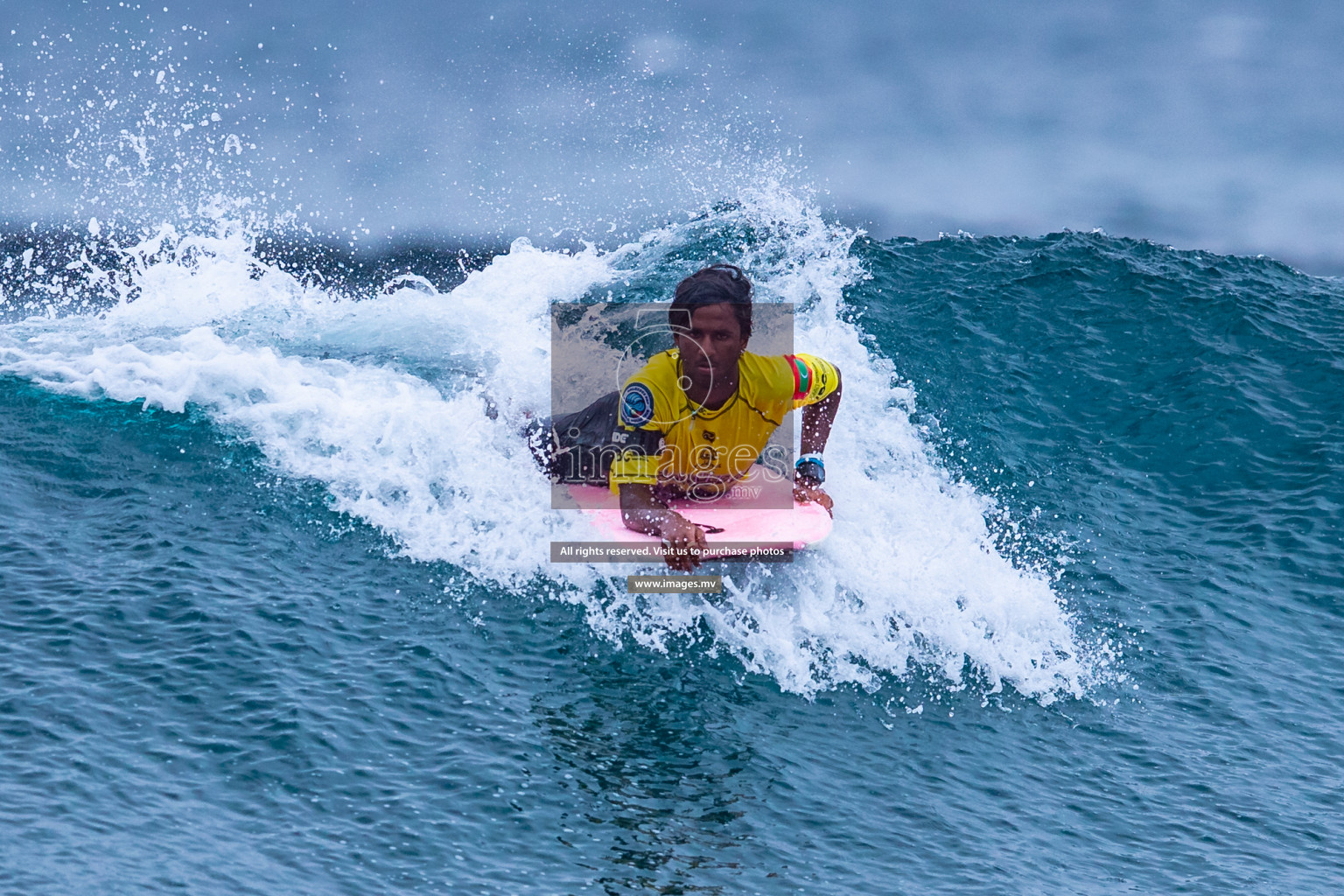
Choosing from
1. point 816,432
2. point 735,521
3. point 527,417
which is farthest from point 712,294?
point 527,417

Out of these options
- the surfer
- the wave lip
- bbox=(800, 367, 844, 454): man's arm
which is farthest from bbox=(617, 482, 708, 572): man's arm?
bbox=(800, 367, 844, 454): man's arm

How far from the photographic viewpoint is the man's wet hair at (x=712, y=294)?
6.27m

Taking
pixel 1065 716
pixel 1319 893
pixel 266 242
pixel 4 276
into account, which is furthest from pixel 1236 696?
pixel 4 276

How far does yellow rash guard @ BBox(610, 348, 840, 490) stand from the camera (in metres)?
6.56

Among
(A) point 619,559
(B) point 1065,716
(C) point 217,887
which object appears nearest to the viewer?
(C) point 217,887

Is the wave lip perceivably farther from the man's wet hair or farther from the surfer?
the man's wet hair

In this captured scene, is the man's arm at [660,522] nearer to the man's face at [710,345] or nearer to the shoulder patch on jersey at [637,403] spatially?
the shoulder patch on jersey at [637,403]

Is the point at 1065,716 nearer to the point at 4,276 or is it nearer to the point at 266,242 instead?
the point at 266,242

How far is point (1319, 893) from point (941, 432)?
552 cm

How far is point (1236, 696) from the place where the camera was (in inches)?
289

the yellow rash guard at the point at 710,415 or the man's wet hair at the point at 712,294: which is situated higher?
the man's wet hair at the point at 712,294

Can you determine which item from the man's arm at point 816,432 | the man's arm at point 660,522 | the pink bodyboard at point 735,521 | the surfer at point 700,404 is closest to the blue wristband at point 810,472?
the man's arm at point 816,432

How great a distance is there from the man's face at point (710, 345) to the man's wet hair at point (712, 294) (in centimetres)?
3

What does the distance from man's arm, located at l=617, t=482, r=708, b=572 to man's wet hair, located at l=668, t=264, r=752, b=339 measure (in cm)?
104
